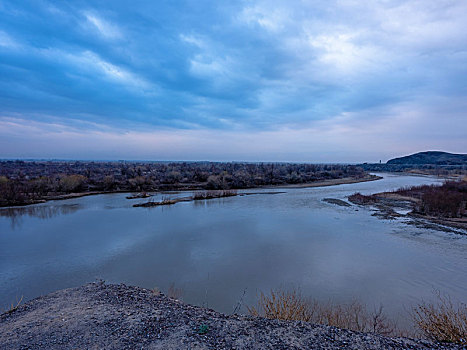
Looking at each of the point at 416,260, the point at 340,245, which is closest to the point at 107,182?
the point at 340,245

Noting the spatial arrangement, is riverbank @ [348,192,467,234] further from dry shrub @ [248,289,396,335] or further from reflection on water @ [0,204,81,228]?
reflection on water @ [0,204,81,228]

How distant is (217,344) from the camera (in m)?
3.83

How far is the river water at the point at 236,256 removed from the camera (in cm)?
707

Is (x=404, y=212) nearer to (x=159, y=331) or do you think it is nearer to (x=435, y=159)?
(x=159, y=331)

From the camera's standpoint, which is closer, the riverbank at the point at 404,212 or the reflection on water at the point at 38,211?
the riverbank at the point at 404,212

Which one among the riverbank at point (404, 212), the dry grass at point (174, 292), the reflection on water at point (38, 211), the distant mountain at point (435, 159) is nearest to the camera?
the dry grass at point (174, 292)

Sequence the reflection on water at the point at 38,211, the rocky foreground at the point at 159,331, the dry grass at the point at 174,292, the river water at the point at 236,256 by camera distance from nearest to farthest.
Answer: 1. the rocky foreground at the point at 159,331
2. the dry grass at the point at 174,292
3. the river water at the point at 236,256
4. the reflection on water at the point at 38,211

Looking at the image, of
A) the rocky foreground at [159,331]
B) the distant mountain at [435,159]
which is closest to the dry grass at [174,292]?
the rocky foreground at [159,331]

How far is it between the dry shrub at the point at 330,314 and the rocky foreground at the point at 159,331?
1.88 ft

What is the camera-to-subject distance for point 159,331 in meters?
4.19

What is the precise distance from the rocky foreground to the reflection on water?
541 inches

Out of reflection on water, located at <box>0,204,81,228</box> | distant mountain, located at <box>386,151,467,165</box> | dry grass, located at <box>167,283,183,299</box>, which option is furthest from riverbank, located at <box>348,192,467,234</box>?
distant mountain, located at <box>386,151,467,165</box>

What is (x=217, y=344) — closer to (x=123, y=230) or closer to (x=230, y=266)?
(x=230, y=266)

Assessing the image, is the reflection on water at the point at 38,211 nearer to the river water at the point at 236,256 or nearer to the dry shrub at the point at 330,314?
the river water at the point at 236,256
